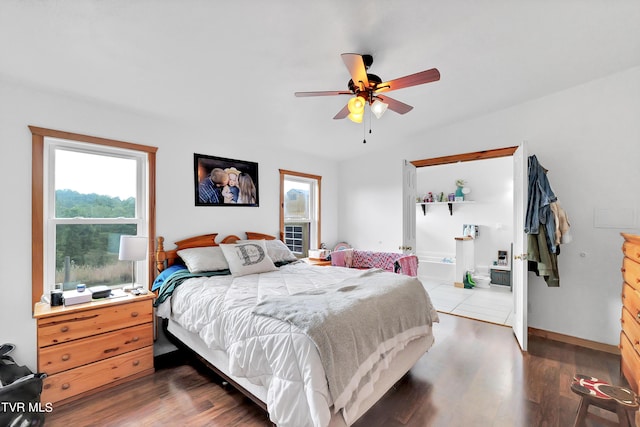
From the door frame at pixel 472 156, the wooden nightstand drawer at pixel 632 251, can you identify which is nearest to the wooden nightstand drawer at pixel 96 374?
the wooden nightstand drawer at pixel 632 251

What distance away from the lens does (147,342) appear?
8.02ft

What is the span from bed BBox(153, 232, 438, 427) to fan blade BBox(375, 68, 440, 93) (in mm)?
1494

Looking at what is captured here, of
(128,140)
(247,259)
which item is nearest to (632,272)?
(247,259)

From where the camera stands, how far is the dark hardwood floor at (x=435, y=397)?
Result: 1865 millimetres

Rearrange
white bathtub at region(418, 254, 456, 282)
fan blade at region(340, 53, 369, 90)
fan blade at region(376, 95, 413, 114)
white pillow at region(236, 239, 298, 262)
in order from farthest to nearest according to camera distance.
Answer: white bathtub at region(418, 254, 456, 282)
white pillow at region(236, 239, 298, 262)
fan blade at region(376, 95, 413, 114)
fan blade at region(340, 53, 369, 90)

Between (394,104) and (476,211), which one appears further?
(476,211)

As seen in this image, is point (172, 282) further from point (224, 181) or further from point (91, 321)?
point (224, 181)

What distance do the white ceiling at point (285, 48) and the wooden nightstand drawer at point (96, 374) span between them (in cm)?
221

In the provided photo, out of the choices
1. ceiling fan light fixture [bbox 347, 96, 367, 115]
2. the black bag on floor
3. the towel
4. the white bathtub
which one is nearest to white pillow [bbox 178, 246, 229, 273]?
the black bag on floor

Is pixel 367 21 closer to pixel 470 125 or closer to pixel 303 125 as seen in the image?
pixel 303 125

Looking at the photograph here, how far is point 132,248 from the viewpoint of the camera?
2.43 m

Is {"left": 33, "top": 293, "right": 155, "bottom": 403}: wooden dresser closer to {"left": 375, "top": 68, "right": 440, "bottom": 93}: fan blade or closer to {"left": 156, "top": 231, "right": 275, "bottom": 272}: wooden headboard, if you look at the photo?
{"left": 156, "top": 231, "right": 275, "bottom": 272}: wooden headboard

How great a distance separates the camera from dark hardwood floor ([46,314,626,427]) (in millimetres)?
1865

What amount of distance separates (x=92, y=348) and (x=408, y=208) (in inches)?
155
